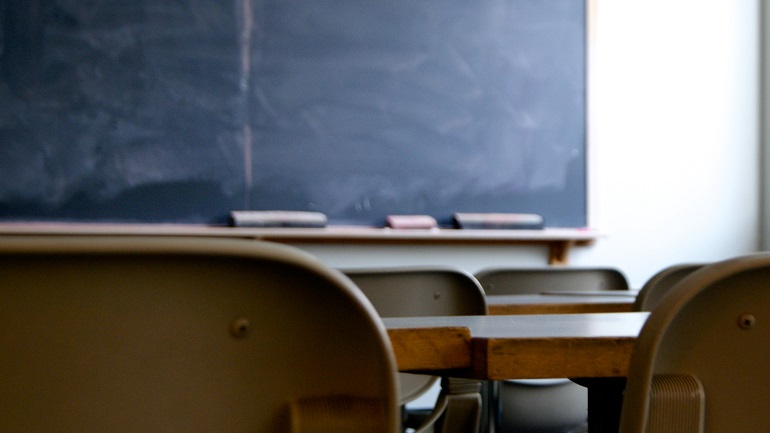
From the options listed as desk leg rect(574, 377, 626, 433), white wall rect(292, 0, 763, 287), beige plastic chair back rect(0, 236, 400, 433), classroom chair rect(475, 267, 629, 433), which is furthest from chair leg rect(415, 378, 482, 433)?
white wall rect(292, 0, 763, 287)

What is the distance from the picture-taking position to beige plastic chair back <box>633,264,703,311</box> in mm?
1705

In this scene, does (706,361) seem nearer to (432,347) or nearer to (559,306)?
(432,347)

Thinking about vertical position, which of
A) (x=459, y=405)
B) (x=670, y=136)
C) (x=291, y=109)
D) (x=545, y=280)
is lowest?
(x=459, y=405)

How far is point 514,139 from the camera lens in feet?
13.7

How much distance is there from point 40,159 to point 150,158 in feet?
1.52

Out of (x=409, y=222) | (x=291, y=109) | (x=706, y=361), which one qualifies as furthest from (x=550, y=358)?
(x=291, y=109)

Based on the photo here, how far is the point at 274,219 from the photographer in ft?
12.0

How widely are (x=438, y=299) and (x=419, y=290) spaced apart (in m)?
0.05

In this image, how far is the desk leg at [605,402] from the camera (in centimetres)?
103

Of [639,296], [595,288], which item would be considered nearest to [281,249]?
[639,296]

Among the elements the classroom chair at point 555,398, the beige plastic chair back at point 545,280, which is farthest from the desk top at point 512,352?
the classroom chair at point 555,398

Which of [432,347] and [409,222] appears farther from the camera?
[409,222]

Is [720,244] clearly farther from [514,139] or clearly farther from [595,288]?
[595,288]

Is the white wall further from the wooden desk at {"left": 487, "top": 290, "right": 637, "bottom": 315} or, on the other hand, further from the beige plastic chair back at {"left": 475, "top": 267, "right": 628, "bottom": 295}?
the wooden desk at {"left": 487, "top": 290, "right": 637, "bottom": 315}
